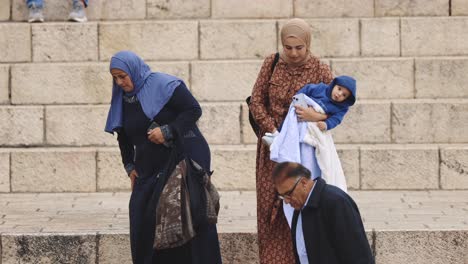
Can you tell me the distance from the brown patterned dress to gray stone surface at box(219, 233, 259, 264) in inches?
29.3

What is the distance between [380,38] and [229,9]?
5.53 feet

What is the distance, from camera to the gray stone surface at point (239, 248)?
8.04 m

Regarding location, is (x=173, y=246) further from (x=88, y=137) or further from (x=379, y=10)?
(x=379, y=10)

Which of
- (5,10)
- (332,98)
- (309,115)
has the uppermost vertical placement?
(5,10)

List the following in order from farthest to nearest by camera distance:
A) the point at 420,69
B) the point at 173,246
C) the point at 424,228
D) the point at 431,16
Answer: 1. the point at 431,16
2. the point at 420,69
3. the point at 424,228
4. the point at 173,246

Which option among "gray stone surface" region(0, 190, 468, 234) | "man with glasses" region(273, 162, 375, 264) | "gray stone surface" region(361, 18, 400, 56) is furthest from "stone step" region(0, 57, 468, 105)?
"man with glasses" region(273, 162, 375, 264)

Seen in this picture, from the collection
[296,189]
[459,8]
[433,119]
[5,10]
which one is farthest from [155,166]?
[459,8]

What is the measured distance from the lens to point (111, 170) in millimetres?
10320

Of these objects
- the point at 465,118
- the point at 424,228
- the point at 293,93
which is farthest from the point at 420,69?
the point at 293,93

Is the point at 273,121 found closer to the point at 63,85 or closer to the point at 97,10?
the point at 63,85

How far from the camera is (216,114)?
10609 millimetres

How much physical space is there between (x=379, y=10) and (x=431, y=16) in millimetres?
559

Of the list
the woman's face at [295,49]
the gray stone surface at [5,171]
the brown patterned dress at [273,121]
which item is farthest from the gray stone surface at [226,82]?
the woman's face at [295,49]

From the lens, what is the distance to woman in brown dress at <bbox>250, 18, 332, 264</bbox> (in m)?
7.14
